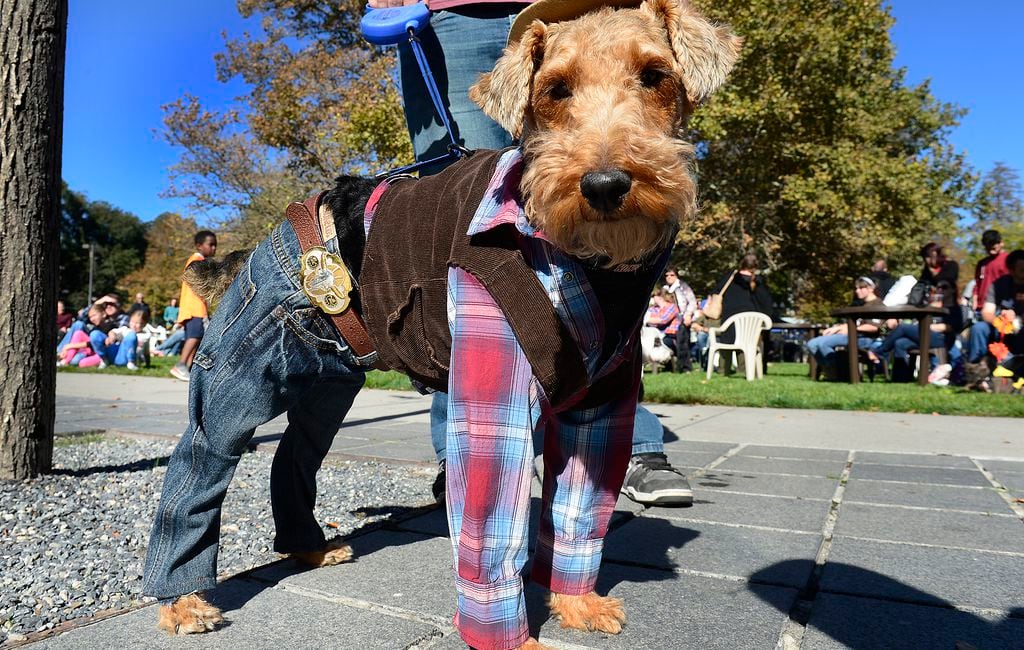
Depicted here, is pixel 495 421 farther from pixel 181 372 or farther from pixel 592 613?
pixel 181 372

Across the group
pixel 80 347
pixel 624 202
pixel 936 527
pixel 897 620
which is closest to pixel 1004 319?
pixel 936 527

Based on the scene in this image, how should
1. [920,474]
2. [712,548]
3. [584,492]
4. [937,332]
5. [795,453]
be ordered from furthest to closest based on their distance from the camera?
[937,332] → [795,453] → [920,474] → [712,548] → [584,492]

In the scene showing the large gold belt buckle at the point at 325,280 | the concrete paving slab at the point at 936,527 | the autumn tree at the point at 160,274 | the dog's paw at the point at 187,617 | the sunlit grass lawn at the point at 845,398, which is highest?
the autumn tree at the point at 160,274

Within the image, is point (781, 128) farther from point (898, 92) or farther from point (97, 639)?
point (97, 639)

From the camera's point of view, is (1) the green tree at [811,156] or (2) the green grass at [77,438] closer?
(2) the green grass at [77,438]

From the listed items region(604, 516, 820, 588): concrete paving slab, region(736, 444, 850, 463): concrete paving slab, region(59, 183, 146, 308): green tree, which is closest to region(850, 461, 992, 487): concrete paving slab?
region(736, 444, 850, 463): concrete paving slab

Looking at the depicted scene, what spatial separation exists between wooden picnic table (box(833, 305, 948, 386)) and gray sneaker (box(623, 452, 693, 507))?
27.0 feet

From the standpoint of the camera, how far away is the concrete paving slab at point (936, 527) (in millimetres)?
2576

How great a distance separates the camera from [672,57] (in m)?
1.72

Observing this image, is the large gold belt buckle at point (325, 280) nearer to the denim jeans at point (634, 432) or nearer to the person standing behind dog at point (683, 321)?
the denim jeans at point (634, 432)

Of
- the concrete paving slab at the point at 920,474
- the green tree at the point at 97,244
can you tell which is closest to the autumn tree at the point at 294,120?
the concrete paving slab at the point at 920,474

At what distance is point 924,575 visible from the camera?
7.30 ft

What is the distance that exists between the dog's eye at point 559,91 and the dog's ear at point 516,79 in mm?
69

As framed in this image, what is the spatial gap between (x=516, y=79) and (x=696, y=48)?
1.48 ft
